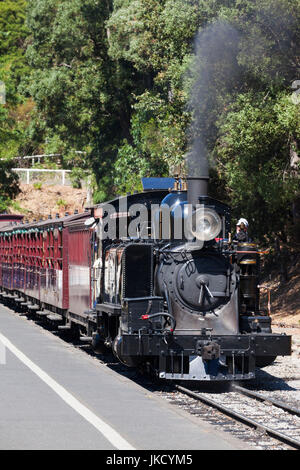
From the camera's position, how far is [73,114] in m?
46.7

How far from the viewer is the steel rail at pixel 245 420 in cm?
990

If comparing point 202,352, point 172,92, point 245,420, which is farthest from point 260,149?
point 245,420

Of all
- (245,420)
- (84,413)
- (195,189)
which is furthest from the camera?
(195,189)

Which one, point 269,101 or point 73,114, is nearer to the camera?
point 269,101

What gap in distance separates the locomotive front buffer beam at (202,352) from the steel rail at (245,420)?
0.39 meters

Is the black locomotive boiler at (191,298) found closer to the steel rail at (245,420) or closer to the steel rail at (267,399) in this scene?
the steel rail at (267,399)

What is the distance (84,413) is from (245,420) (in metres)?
2.01

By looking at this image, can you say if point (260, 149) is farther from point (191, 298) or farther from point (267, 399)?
point (267, 399)

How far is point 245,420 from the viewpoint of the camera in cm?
1112

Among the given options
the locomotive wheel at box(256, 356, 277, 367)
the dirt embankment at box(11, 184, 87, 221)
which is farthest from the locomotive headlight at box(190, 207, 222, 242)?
the dirt embankment at box(11, 184, 87, 221)

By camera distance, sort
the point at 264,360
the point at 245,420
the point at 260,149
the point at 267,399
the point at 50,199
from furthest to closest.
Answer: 1. the point at 50,199
2. the point at 260,149
3. the point at 264,360
4. the point at 267,399
5. the point at 245,420

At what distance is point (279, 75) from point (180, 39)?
4.36 meters

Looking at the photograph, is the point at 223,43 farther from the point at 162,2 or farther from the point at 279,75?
the point at 162,2
